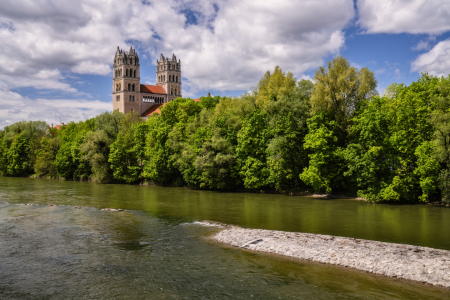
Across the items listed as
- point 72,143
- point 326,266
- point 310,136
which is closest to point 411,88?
point 310,136

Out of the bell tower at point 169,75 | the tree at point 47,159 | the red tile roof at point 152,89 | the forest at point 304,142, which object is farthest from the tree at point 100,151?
the bell tower at point 169,75

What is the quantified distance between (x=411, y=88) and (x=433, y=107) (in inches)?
160

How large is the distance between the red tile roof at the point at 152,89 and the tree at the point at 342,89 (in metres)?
125

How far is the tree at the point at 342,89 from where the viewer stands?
45750mm

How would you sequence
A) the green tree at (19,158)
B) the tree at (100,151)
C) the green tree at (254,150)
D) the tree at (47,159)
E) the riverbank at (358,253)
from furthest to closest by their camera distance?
1. the green tree at (19,158)
2. the tree at (47,159)
3. the tree at (100,151)
4. the green tree at (254,150)
5. the riverbank at (358,253)

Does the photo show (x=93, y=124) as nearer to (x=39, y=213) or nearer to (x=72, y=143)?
(x=72, y=143)

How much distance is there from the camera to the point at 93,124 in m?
95.2

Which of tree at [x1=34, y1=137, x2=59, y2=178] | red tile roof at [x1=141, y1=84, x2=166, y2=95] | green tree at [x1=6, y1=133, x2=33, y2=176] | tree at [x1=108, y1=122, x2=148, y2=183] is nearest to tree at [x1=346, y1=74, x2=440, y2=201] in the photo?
tree at [x1=108, y1=122, x2=148, y2=183]

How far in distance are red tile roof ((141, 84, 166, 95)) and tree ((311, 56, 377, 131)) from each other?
124570mm

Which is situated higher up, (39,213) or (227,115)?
(227,115)

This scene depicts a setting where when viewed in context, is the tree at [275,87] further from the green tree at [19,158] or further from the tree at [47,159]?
the green tree at [19,158]

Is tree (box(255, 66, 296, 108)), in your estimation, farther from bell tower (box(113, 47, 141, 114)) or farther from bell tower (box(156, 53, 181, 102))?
bell tower (box(156, 53, 181, 102))

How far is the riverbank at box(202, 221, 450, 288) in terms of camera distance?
1538 centimetres

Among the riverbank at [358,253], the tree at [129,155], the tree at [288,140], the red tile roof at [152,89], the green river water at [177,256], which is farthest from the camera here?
the red tile roof at [152,89]
